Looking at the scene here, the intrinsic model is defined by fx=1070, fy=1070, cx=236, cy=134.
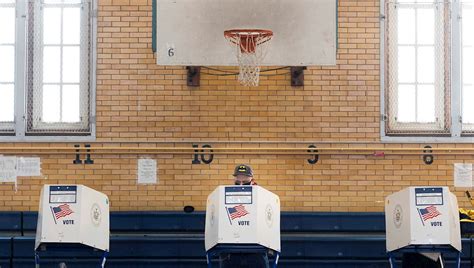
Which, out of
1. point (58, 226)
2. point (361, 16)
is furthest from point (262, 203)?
point (361, 16)

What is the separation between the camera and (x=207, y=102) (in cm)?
1432

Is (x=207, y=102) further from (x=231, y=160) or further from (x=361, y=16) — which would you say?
(x=361, y=16)

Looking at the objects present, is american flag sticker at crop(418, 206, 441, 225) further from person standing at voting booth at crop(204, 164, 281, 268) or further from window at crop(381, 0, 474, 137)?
window at crop(381, 0, 474, 137)

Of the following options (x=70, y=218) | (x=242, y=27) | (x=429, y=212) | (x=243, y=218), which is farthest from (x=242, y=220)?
(x=242, y=27)

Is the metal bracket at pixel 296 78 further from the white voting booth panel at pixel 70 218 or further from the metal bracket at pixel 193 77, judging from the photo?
the white voting booth panel at pixel 70 218

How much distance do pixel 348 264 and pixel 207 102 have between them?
285 cm

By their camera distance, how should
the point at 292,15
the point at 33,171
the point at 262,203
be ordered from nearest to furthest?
the point at 262,203 < the point at 292,15 < the point at 33,171

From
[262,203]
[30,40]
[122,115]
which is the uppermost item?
[30,40]

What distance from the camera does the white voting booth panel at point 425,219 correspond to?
1201cm

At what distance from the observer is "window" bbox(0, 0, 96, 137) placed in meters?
14.4

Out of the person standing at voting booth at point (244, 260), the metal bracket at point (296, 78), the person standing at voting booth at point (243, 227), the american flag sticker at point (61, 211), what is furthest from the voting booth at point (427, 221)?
the american flag sticker at point (61, 211)

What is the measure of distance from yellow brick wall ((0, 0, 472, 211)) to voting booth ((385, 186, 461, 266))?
2.05 m

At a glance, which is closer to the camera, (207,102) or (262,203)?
(262,203)

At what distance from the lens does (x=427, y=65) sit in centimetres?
1452
